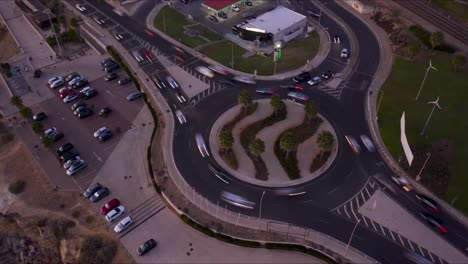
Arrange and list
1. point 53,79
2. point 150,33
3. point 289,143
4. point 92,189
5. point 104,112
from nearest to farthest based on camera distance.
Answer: point 289,143
point 92,189
point 104,112
point 53,79
point 150,33

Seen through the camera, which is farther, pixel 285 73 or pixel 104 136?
pixel 285 73

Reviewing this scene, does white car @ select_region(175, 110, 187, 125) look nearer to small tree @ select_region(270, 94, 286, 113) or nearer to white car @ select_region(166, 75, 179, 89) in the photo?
white car @ select_region(166, 75, 179, 89)

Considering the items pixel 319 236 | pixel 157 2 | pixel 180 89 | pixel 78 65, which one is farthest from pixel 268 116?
pixel 157 2

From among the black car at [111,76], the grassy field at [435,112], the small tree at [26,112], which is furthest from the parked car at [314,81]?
the small tree at [26,112]

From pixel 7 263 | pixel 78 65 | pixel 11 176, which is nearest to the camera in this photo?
pixel 7 263

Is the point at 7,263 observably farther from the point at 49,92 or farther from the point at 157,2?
the point at 157,2

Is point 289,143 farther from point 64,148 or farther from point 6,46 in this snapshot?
point 6,46

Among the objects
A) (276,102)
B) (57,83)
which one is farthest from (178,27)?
(276,102)
